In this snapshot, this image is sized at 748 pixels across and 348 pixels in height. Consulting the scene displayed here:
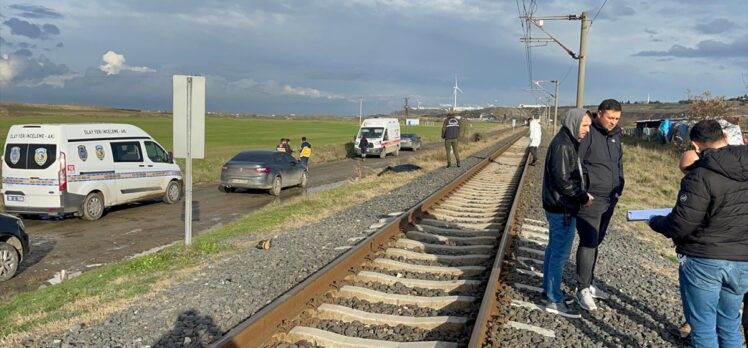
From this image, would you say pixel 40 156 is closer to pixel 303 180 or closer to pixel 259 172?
pixel 259 172

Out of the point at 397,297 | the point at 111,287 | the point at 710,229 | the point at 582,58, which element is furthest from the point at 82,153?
the point at 582,58

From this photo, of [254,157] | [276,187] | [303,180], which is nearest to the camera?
[276,187]

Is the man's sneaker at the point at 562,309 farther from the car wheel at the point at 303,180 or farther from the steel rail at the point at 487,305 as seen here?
the car wheel at the point at 303,180

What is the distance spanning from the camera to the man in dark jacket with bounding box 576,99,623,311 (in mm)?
4824

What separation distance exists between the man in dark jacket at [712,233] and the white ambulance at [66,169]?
39.6ft

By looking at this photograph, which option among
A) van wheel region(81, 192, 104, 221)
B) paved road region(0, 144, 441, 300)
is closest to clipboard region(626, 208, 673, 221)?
paved road region(0, 144, 441, 300)

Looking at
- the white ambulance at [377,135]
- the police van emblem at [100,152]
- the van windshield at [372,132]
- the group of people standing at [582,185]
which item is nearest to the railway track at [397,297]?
the group of people standing at [582,185]

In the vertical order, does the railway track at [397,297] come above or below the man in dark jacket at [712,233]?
below

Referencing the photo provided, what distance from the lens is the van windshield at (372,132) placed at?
34.7 m

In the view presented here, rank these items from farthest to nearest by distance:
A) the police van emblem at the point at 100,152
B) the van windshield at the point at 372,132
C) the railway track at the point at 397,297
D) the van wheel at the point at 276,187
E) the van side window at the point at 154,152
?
the van windshield at the point at 372,132 < the van wheel at the point at 276,187 < the van side window at the point at 154,152 < the police van emblem at the point at 100,152 < the railway track at the point at 397,297

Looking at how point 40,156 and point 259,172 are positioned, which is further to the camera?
point 259,172

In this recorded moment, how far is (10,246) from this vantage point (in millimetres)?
8047

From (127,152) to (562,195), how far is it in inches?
478

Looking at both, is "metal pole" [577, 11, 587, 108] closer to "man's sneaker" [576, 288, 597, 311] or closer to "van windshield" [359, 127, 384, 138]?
"man's sneaker" [576, 288, 597, 311]
